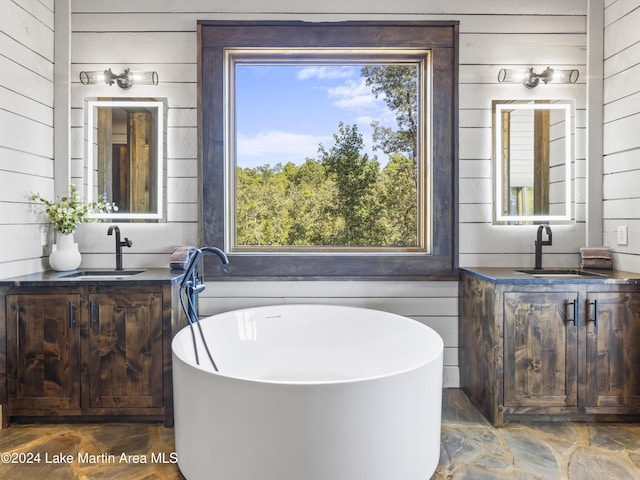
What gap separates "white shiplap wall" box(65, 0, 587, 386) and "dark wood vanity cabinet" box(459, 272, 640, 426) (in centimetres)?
56

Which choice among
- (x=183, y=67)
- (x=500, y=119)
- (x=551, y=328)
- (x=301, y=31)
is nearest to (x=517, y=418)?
(x=551, y=328)

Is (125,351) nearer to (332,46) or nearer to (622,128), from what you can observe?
(332,46)

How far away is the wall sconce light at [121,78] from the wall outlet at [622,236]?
3.10 meters

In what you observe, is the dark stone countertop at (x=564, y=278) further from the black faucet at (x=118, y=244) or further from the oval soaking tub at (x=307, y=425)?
the black faucet at (x=118, y=244)

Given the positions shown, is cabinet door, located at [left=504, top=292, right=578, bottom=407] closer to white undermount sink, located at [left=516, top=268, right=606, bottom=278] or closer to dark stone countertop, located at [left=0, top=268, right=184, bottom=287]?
white undermount sink, located at [left=516, top=268, right=606, bottom=278]

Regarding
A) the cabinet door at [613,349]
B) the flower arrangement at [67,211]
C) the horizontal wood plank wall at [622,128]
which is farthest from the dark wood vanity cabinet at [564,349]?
the flower arrangement at [67,211]

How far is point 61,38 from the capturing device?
2.77 metres

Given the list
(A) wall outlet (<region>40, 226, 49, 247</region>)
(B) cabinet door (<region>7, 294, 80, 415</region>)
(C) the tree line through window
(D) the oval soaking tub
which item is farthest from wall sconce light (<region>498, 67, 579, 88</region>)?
(A) wall outlet (<region>40, 226, 49, 247</region>)

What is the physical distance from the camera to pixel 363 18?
2764 mm

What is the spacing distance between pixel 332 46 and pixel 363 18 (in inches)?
10.7

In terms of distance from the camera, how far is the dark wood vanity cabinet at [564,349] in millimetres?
2264

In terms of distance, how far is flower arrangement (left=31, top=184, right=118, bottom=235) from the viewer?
2.59 m

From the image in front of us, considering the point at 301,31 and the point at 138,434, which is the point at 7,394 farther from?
the point at 301,31

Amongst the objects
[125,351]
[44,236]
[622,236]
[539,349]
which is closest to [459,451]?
[539,349]
